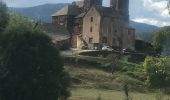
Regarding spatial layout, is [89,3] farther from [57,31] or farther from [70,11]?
[57,31]

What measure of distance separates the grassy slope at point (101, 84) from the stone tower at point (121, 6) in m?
49.4

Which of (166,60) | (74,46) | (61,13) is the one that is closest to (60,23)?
(61,13)

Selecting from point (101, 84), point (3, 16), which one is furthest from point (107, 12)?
point (3, 16)

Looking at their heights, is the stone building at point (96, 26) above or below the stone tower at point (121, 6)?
below

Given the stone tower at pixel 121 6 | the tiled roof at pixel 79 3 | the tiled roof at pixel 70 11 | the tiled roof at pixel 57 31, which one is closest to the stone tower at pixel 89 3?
the tiled roof at pixel 79 3

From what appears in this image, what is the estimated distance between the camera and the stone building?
123875mm

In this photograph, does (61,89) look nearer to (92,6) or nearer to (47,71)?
(47,71)

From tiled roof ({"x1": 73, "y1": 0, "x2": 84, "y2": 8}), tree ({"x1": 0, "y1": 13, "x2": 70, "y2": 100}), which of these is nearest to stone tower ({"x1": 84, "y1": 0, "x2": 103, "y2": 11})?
tiled roof ({"x1": 73, "y1": 0, "x2": 84, "y2": 8})

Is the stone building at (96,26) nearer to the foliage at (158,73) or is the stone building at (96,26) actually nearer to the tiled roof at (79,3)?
the tiled roof at (79,3)

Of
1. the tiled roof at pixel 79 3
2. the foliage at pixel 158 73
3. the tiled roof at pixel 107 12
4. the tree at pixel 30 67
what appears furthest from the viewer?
the tiled roof at pixel 79 3

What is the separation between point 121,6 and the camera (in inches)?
5531

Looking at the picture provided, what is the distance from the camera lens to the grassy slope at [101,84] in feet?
228

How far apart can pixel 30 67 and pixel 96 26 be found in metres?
76.8

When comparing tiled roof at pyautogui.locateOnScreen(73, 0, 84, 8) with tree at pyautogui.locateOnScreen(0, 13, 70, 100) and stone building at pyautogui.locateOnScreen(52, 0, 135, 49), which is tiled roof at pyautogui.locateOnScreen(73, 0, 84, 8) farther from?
tree at pyautogui.locateOnScreen(0, 13, 70, 100)
